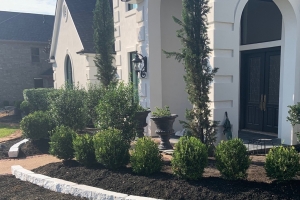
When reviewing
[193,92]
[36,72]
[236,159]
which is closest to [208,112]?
[193,92]

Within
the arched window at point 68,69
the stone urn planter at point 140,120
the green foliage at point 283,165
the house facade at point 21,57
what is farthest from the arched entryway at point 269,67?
the house facade at point 21,57

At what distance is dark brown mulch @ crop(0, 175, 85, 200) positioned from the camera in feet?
16.3

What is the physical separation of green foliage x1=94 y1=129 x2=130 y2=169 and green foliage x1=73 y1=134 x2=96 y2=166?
0.84ft

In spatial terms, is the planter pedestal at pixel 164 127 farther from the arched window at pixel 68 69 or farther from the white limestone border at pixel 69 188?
the arched window at pixel 68 69

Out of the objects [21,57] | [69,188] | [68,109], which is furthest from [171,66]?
[21,57]

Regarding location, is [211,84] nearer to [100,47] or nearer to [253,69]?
[253,69]

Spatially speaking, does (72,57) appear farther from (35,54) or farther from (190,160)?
(35,54)

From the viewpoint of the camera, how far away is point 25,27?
95.5ft

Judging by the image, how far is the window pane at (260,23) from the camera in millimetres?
8391

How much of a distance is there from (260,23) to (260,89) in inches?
83.9

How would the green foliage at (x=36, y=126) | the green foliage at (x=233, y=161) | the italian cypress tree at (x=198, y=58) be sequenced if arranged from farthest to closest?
the green foliage at (x=36, y=126), the italian cypress tree at (x=198, y=58), the green foliage at (x=233, y=161)

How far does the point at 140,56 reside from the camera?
9.28 meters

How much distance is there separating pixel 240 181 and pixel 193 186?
79 cm

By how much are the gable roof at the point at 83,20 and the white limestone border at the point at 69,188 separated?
31.6ft
